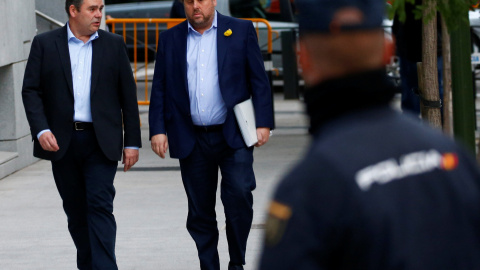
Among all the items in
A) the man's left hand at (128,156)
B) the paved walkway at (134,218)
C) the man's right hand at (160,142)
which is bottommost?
the paved walkway at (134,218)

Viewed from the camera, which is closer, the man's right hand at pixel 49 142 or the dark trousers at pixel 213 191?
the man's right hand at pixel 49 142

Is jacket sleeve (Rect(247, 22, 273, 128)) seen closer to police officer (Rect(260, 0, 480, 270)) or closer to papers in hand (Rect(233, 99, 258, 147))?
papers in hand (Rect(233, 99, 258, 147))

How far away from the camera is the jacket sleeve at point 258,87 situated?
5668mm

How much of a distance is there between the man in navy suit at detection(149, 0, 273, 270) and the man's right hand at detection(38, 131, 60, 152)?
60 centimetres

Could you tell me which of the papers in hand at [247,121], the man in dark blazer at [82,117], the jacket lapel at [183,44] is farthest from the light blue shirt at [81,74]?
the papers in hand at [247,121]

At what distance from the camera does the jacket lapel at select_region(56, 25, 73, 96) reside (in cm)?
552

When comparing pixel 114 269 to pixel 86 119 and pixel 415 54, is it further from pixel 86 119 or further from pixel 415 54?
pixel 415 54

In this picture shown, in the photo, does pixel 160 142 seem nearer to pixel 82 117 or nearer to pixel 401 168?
pixel 82 117

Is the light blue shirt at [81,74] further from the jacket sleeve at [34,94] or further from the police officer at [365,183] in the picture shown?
the police officer at [365,183]

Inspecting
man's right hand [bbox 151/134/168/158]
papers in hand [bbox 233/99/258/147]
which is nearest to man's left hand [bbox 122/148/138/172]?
man's right hand [bbox 151/134/168/158]

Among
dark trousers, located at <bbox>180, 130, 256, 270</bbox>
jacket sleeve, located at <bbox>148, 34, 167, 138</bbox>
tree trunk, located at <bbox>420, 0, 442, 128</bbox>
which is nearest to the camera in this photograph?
dark trousers, located at <bbox>180, 130, 256, 270</bbox>

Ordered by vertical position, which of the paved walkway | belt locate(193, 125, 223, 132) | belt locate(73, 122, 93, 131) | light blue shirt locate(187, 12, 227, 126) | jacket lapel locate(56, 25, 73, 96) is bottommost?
the paved walkway

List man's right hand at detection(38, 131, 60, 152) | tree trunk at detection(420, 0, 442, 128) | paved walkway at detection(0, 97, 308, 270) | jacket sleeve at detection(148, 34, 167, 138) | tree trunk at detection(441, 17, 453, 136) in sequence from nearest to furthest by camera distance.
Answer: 1. man's right hand at detection(38, 131, 60, 152)
2. jacket sleeve at detection(148, 34, 167, 138)
3. tree trunk at detection(420, 0, 442, 128)
4. paved walkway at detection(0, 97, 308, 270)
5. tree trunk at detection(441, 17, 453, 136)

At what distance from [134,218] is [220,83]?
2.44 m
